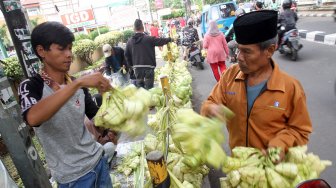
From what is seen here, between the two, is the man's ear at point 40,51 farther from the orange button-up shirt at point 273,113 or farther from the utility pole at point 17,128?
the orange button-up shirt at point 273,113

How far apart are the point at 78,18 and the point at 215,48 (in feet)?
50.0

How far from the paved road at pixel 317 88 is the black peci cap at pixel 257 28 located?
2360 millimetres

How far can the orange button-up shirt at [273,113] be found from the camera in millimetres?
1984

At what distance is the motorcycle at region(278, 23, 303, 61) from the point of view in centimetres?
883

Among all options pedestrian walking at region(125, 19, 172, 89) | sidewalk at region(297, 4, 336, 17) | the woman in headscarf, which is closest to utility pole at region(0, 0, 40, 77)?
pedestrian walking at region(125, 19, 172, 89)

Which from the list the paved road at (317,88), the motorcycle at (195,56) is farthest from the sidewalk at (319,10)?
the motorcycle at (195,56)

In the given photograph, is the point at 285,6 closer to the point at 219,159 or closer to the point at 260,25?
the point at 260,25

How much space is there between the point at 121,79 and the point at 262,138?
638cm

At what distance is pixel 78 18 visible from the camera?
20.1 meters

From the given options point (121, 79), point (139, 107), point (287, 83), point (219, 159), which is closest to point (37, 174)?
point (139, 107)

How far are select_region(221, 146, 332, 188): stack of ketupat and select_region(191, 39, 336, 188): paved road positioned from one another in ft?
6.27

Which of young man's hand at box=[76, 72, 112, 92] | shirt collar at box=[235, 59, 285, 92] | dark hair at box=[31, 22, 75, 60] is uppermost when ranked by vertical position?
dark hair at box=[31, 22, 75, 60]

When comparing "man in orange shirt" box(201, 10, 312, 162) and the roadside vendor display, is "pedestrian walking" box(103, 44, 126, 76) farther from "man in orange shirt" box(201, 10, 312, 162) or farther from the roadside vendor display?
"man in orange shirt" box(201, 10, 312, 162)

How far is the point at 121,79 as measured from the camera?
8.11 meters
